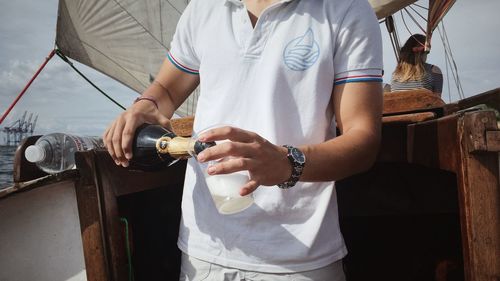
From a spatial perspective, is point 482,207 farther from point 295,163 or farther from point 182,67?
point 182,67

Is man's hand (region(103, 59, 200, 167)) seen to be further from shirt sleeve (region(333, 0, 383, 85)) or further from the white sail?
the white sail

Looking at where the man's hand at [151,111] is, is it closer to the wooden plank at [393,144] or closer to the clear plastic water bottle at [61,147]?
the clear plastic water bottle at [61,147]

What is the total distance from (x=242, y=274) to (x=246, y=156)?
1.76 feet

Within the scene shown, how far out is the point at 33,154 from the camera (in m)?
1.24

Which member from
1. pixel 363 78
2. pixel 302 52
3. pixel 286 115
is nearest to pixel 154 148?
pixel 286 115

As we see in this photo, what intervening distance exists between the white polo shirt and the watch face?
0.82 ft

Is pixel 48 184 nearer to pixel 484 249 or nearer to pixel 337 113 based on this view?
pixel 337 113

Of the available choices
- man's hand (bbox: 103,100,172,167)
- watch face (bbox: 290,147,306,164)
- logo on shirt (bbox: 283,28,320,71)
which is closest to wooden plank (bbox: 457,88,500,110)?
logo on shirt (bbox: 283,28,320,71)

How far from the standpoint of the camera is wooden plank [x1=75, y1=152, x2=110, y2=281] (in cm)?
112

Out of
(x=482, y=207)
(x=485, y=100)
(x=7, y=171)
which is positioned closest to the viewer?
(x=482, y=207)

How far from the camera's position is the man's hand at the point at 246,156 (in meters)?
0.65

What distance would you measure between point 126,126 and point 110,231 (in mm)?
421

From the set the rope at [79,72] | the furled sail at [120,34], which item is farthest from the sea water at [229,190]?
the furled sail at [120,34]

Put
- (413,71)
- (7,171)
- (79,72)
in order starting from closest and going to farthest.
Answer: (413,71) → (79,72) → (7,171)
